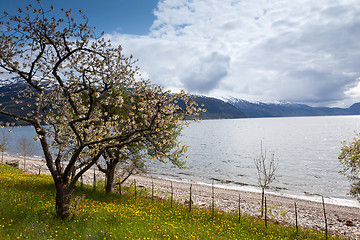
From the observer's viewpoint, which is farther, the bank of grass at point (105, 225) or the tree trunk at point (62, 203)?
the tree trunk at point (62, 203)

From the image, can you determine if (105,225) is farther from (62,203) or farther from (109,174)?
(109,174)

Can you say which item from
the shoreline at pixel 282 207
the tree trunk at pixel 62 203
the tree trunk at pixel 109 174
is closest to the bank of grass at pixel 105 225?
the tree trunk at pixel 62 203

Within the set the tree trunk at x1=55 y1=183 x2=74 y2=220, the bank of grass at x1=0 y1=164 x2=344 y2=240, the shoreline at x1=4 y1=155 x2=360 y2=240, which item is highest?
the tree trunk at x1=55 y1=183 x2=74 y2=220

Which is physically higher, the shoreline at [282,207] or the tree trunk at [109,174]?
the tree trunk at [109,174]

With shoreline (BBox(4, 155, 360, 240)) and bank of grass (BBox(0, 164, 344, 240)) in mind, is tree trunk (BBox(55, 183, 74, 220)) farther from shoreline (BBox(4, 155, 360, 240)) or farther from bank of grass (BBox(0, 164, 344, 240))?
shoreline (BBox(4, 155, 360, 240))

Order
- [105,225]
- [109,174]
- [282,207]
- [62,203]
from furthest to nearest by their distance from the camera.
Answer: [282,207] → [109,174] → [105,225] → [62,203]

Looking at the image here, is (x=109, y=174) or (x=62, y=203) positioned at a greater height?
(x=62, y=203)

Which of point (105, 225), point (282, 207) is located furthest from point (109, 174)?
point (282, 207)

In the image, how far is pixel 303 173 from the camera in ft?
225

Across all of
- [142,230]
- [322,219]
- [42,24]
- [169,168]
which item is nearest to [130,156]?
[142,230]

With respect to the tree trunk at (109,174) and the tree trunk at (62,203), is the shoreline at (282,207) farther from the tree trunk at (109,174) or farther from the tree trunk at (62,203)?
the tree trunk at (62,203)

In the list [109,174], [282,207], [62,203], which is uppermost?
[62,203]

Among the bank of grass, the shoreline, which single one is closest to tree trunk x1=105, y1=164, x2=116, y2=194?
the bank of grass

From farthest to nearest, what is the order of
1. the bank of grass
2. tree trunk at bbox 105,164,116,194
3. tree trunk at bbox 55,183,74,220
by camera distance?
tree trunk at bbox 105,164,116,194 → tree trunk at bbox 55,183,74,220 → the bank of grass
